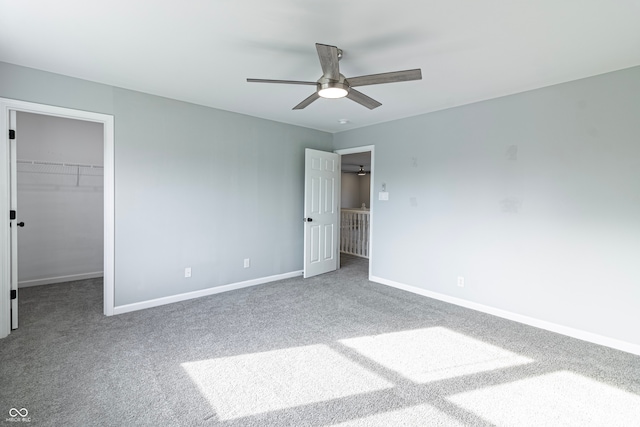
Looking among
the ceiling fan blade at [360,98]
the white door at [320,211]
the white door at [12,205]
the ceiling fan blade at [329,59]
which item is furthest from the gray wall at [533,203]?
the white door at [12,205]

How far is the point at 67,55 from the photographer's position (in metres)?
2.65

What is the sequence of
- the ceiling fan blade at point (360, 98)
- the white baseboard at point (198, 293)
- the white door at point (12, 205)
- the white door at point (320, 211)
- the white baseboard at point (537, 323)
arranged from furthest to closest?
the white door at point (320, 211) → the white baseboard at point (198, 293) → the white door at point (12, 205) → the white baseboard at point (537, 323) → the ceiling fan blade at point (360, 98)

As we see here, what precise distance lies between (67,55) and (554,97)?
442 centimetres

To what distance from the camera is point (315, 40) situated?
7.59 feet

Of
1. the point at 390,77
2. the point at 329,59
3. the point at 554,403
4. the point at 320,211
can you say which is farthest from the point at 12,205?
the point at 554,403

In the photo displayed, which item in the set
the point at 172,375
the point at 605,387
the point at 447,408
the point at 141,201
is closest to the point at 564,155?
the point at 605,387

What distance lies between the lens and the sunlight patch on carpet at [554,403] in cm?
188

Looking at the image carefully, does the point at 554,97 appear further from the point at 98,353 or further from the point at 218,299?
the point at 98,353

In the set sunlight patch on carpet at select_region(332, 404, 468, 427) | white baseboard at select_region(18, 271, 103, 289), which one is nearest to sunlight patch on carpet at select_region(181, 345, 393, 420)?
sunlight patch on carpet at select_region(332, 404, 468, 427)

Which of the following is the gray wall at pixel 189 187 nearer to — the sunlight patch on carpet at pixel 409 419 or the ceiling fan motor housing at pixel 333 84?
the ceiling fan motor housing at pixel 333 84

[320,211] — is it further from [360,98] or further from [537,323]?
[537,323]

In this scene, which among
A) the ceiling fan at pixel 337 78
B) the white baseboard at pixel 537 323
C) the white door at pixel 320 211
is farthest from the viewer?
the white door at pixel 320 211

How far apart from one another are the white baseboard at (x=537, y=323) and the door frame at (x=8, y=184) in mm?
3589

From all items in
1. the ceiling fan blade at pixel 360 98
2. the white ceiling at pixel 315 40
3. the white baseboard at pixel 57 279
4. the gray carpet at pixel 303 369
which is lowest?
the gray carpet at pixel 303 369
